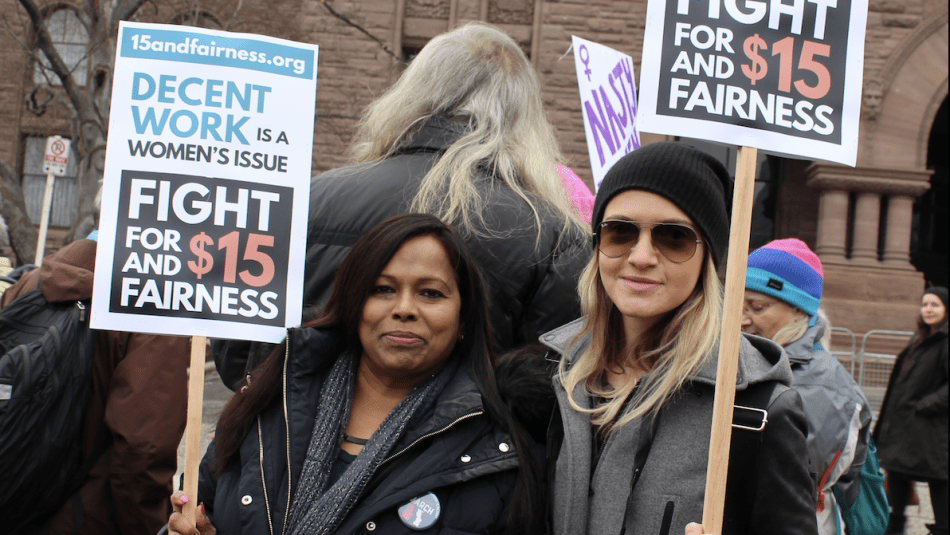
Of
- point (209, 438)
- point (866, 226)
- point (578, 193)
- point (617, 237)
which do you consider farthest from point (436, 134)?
point (866, 226)

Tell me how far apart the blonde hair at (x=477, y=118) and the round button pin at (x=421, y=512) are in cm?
86

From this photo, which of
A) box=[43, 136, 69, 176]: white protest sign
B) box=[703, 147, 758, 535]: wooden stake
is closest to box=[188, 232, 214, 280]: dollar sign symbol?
box=[703, 147, 758, 535]: wooden stake

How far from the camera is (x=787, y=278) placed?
3.26 m

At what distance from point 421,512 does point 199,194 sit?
3.61 feet

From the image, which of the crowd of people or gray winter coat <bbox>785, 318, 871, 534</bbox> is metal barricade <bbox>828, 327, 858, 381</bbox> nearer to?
gray winter coat <bbox>785, 318, 871, 534</bbox>

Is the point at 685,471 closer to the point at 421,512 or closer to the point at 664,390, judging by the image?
the point at 664,390

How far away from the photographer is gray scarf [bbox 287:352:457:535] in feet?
6.00

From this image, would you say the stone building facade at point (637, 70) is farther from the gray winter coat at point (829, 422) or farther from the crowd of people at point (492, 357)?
the crowd of people at point (492, 357)

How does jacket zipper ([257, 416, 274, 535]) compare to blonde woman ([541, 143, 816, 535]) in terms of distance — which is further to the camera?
jacket zipper ([257, 416, 274, 535])

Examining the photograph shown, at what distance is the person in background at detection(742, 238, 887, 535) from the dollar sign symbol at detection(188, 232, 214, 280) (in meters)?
2.05

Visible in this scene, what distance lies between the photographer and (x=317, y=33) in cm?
1219

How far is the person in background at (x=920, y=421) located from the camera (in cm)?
525

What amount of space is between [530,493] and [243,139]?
128 centimetres

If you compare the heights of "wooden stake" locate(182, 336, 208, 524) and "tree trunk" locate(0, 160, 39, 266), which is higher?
"tree trunk" locate(0, 160, 39, 266)
